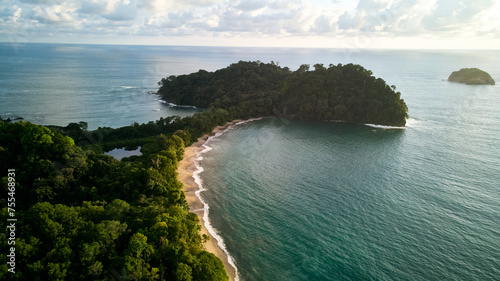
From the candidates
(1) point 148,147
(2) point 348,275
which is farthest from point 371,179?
(1) point 148,147

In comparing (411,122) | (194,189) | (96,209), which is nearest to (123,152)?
(194,189)

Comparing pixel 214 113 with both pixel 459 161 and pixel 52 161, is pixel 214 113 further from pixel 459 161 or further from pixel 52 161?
pixel 459 161

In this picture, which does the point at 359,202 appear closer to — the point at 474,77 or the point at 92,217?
the point at 92,217

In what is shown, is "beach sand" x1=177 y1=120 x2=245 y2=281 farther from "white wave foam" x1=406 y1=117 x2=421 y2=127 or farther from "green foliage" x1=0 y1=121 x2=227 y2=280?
"white wave foam" x1=406 y1=117 x2=421 y2=127

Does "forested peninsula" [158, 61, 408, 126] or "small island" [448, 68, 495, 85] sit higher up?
"small island" [448, 68, 495, 85]

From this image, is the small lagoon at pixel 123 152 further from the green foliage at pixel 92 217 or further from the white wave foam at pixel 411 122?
the white wave foam at pixel 411 122

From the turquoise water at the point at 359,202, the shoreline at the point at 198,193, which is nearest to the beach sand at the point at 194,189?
the shoreline at the point at 198,193

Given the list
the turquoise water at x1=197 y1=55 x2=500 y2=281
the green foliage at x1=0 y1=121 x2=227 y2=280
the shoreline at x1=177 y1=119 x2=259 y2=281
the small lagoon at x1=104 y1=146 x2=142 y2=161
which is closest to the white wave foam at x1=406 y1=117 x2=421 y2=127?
the turquoise water at x1=197 y1=55 x2=500 y2=281

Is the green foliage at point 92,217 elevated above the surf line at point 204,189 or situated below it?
above
